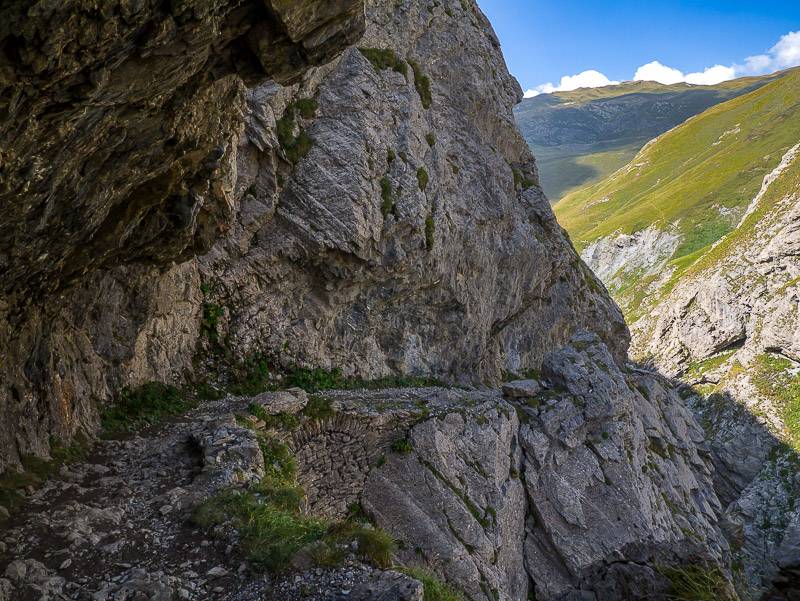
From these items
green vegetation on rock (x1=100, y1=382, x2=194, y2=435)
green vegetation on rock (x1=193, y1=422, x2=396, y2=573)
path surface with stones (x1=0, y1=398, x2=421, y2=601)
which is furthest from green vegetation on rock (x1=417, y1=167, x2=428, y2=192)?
green vegetation on rock (x1=193, y1=422, x2=396, y2=573)

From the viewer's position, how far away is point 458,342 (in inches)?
1453

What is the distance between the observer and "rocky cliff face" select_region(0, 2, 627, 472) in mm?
8492

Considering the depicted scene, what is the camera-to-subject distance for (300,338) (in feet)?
87.0

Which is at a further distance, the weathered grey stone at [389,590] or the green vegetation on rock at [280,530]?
the green vegetation on rock at [280,530]

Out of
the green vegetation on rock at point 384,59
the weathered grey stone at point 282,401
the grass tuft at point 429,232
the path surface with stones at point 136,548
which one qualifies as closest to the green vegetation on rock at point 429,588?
the path surface with stones at point 136,548

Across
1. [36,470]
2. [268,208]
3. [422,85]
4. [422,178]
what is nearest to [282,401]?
[36,470]

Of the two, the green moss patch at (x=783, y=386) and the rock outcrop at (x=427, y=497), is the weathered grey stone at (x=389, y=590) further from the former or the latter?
the green moss patch at (x=783, y=386)

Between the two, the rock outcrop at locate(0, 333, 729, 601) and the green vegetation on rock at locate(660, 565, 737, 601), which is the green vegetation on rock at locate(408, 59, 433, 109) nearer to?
the rock outcrop at locate(0, 333, 729, 601)

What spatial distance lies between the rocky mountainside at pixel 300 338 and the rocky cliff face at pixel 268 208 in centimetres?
10

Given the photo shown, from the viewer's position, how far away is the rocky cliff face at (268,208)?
8492 mm

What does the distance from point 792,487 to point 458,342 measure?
160 feet

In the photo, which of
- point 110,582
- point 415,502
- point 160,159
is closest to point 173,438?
point 110,582

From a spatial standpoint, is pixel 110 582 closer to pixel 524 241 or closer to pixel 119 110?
pixel 119 110

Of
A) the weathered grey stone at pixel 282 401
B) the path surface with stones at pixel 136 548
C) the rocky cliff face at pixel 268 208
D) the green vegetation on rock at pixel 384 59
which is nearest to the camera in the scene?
the rocky cliff face at pixel 268 208
